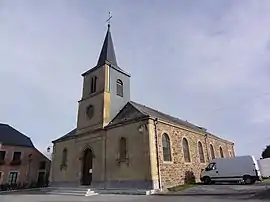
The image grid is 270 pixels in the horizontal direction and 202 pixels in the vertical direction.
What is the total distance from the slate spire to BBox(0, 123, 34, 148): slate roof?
1817 centimetres

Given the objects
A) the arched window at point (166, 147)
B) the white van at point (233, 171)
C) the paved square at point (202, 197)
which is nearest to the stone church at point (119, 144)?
the arched window at point (166, 147)

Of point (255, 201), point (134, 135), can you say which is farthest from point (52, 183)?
point (255, 201)

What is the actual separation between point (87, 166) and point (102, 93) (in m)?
6.73

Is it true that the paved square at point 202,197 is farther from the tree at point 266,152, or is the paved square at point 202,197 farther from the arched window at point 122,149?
the tree at point 266,152

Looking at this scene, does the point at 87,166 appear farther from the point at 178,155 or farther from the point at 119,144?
the point at 178,155

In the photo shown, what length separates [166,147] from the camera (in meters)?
19.1

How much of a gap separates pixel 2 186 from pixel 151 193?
21130 mm

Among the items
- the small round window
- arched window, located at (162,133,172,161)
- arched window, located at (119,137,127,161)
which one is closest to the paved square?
arched window, located at (162,133,172,161)

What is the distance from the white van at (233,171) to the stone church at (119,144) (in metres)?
1.68

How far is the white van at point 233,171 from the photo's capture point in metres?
19.1

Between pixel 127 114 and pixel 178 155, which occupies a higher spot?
pixel 127 114

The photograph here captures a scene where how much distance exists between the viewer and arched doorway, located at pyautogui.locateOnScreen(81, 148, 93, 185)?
21053 mm

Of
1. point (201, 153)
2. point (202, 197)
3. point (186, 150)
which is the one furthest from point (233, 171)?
point (202, 197)

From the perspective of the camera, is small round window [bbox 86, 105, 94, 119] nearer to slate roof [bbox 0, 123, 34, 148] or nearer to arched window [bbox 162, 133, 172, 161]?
arched window [bbox 162, 133, 172, 161]
